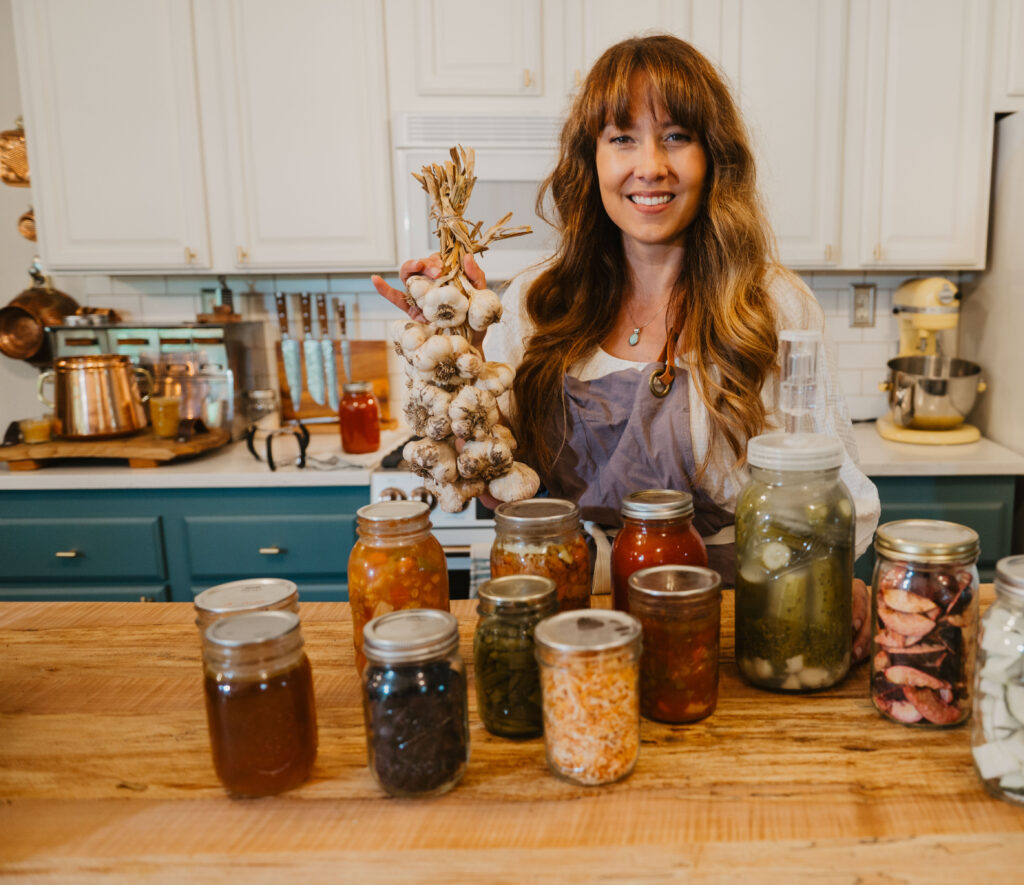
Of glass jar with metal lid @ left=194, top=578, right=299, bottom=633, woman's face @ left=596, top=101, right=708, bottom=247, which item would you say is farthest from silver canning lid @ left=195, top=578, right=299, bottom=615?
woman's face @ left=596, top=101, right=708, bottom=247

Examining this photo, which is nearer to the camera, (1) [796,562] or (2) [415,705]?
(2) [415,705]

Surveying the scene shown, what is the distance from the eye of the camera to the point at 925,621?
780mm

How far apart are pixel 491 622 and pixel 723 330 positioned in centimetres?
72

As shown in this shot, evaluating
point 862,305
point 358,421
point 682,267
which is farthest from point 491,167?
point 862,305

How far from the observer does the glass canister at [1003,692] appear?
2.24 ft

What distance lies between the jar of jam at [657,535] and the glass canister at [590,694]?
0.55ft

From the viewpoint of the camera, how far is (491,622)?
2.63 ft

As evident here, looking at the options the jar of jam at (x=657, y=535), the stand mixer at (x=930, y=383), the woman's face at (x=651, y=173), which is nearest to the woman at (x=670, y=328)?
the woman's face at (x=651, y=173)

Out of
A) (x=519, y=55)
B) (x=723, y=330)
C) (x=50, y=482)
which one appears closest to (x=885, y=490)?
(x=723, y=330)

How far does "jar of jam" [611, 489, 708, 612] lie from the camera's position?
90 centimetres

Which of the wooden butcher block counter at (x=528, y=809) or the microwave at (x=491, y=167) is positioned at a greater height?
the microwave at (x=491, y=167)

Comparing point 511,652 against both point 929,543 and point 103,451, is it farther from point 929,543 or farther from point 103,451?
point 103,451

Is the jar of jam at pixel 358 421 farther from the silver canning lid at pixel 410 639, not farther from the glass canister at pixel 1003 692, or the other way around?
the glass canister at pixel 1003 692

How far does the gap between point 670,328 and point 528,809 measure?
907mm
